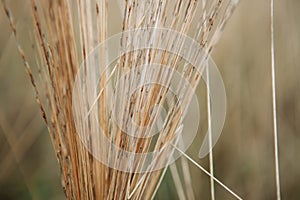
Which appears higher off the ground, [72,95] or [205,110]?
[205,110]

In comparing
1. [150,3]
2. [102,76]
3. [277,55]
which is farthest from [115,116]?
[277,55]

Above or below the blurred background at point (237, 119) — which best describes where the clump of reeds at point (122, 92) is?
below

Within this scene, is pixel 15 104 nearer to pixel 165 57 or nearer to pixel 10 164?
pixel 10 164

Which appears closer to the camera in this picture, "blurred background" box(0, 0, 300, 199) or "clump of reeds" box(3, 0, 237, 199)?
"clump of reeds" box(3, 0, 237, 199)

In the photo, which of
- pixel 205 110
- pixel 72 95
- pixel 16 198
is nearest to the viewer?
pixel 72 95

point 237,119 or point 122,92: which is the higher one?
point 237,119

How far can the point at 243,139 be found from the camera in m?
1.58

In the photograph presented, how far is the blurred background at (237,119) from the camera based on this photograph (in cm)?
147

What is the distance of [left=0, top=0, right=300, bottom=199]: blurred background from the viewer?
4.83ft

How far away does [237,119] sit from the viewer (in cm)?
157

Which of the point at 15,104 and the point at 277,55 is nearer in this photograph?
the point at 15,104

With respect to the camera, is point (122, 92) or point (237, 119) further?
point (237, 119)

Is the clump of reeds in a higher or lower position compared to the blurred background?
lower

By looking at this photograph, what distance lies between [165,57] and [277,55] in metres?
0.88
